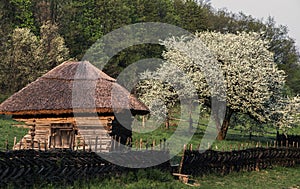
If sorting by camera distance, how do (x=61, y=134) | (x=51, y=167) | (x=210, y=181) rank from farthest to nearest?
(x=61, y=134) → (x=210, y=181) → (x=51, y=167)

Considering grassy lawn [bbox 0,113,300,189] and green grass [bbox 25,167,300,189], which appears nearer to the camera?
green grass [bbox 25,167,300,189]

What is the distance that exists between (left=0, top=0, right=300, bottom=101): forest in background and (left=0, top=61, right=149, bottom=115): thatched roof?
61.0 feet

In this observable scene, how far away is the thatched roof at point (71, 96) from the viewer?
20016 mm

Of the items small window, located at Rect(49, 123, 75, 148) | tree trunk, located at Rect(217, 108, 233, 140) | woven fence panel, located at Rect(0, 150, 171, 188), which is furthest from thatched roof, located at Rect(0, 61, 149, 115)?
tree trunk, located at Rect(217, 108, 233, 140)

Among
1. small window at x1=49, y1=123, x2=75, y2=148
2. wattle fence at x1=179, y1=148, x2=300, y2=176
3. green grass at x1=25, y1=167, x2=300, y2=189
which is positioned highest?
small window at x1=49, y1=123, x2=75, y2=148

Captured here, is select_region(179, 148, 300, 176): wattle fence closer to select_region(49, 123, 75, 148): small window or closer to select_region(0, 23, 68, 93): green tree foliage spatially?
select_region(49, 123, 75, 148): small window

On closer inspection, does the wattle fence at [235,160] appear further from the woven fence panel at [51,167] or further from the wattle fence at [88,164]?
the woven fence panel at [51,167]

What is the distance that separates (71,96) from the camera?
2033 centimetres

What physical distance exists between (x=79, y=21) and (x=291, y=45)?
103 feet

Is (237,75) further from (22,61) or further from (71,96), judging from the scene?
(22,61)

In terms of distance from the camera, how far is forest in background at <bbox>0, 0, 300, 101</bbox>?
4122 centimetres

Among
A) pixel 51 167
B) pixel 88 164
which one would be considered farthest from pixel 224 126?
pixel 51 167

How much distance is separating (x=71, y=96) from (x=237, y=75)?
1611cm

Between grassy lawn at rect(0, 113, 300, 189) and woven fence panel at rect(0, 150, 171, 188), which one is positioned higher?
woven fence panel at rect(0, 150, 171, 188)
